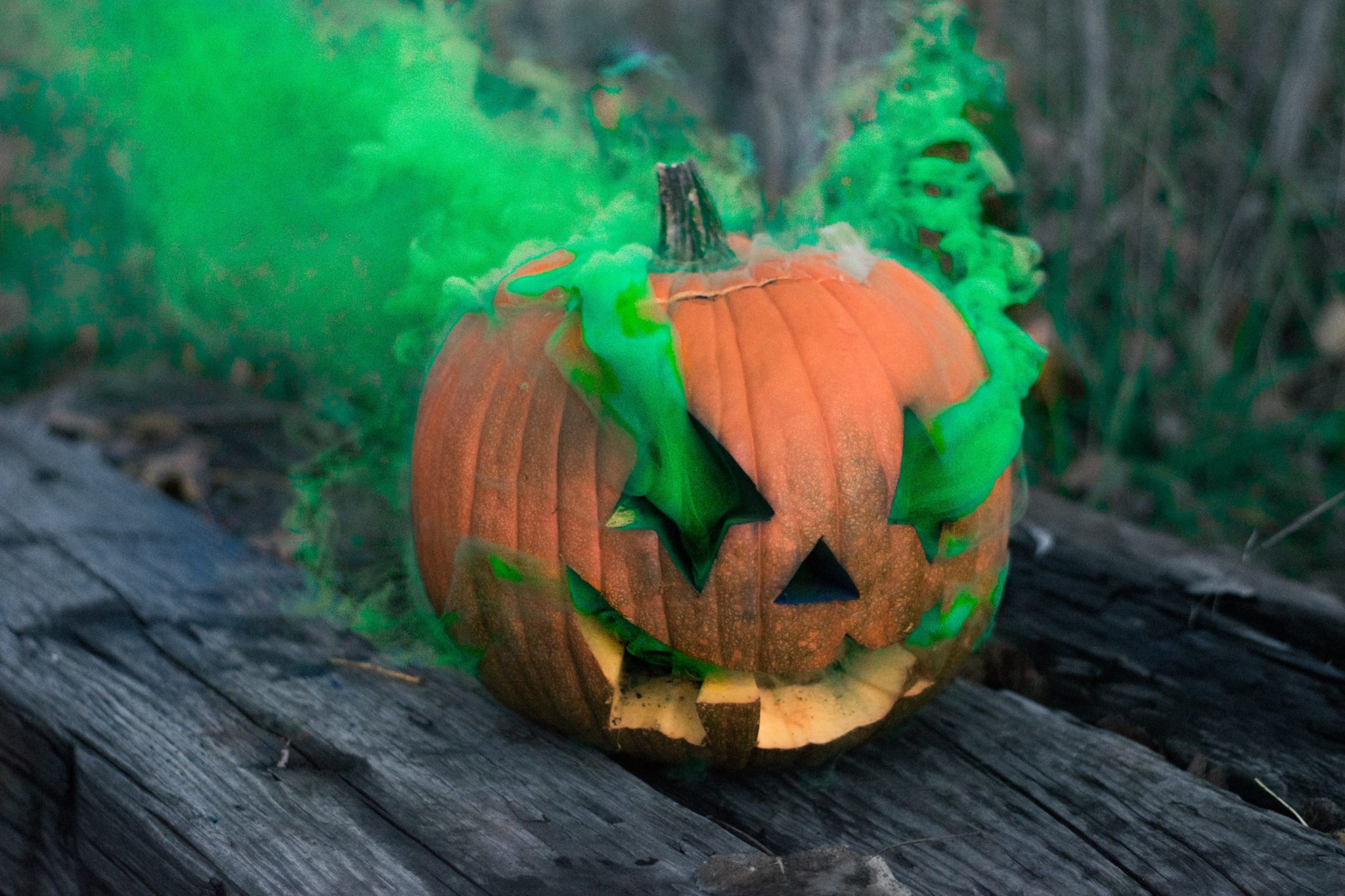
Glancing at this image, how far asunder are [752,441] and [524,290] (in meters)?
0.35

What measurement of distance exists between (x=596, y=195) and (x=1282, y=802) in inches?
48.9

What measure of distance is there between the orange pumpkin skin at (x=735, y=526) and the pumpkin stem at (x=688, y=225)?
36mm

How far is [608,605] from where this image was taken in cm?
130

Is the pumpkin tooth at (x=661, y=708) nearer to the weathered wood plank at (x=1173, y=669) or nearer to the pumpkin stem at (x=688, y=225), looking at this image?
the pumpkin stem at (x=688, y=225)

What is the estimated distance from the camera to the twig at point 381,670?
1646 mm

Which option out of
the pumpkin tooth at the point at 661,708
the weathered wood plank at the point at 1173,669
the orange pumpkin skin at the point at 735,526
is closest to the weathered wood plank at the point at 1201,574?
the weathered wood plank at the point at 1173,669

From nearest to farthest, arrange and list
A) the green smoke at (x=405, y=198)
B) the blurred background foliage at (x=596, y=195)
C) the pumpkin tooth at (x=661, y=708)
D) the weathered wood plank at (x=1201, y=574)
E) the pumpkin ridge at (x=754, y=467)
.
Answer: the pumpkin ridge at (x=754, y=467), the pumpkin tooth at (x=661, y=708), the green smoke at (x=405, y=198), the blurred background foliage at (x=596, y=195), the weathered wood plank at (x=1201, y=574)

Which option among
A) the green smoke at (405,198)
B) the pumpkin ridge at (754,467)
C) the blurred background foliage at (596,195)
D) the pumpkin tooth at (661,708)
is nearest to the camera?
the pumpkin ridge at (754,467)

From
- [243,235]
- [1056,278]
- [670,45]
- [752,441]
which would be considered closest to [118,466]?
[243,235]

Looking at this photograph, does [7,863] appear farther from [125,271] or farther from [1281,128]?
[1281,128]

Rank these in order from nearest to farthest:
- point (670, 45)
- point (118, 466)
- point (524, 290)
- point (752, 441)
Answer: point (752, 441) < point (524, 290) < point (118, 466) < point (670, 45)

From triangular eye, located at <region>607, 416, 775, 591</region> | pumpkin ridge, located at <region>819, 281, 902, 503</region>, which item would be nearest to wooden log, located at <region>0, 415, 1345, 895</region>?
triangular eye, located at <region>607, 416, 775, 591</region>

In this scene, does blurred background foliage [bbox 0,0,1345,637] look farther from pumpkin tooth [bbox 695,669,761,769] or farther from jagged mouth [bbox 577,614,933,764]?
pumpkin tooth [bbox 695,669,761,769]

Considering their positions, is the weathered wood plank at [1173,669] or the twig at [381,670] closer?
the weathered wood plank at [1173,669]
